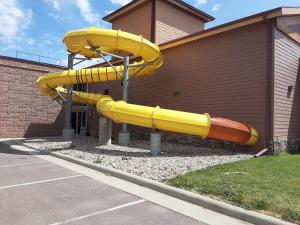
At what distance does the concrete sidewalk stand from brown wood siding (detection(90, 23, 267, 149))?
698 cm

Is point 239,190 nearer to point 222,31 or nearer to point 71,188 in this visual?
point 71,188

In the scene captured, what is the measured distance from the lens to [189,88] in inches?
603

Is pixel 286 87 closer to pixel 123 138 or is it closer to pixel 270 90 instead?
pixel 270 90

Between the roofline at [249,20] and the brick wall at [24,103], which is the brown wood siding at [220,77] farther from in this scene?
the brick wall at [24,103]

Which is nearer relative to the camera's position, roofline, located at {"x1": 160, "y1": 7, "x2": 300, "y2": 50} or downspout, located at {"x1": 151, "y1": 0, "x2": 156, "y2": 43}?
roofline, located at {"x1": 160, "y1": 7, "x2": 300, "y2": 50}

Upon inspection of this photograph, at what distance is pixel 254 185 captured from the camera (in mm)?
6773

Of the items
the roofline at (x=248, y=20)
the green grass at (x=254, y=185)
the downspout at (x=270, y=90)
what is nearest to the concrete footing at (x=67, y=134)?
the roofline at (x=248, y=20)

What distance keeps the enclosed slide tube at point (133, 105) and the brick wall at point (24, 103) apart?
4.47 metres

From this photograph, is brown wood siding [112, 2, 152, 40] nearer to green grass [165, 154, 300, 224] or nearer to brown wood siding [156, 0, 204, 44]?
brown wood siding [156, 0, 204, 44]

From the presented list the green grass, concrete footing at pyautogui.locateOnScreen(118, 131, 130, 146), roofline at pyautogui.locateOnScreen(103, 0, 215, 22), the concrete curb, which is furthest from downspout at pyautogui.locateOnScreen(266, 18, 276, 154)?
roofline at pyautogui.locateOnScreen(103, 0, 215, 22)

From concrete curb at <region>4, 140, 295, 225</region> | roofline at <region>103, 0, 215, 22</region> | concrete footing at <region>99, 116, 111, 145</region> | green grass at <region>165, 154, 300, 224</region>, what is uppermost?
roofline at <region>103, 0, 215, 22</region>

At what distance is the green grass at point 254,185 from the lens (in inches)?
210

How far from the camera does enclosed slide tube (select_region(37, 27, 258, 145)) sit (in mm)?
11320

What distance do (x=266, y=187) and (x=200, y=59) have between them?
9.25 m
